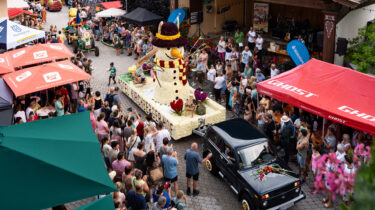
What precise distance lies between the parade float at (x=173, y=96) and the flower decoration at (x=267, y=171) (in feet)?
12.2

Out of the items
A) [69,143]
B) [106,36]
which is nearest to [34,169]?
[69,143]

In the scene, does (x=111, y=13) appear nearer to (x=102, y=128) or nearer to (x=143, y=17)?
(x=143, y=17)

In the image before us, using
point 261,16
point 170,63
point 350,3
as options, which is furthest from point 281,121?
point 261,16

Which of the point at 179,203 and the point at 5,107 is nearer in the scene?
the point at 179,203

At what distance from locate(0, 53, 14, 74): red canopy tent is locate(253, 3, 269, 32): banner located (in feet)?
48.6

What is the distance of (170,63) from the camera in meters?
14.3

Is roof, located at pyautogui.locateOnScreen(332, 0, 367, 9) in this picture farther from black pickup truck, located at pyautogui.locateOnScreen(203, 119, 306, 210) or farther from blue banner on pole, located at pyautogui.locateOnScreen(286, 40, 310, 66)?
black pickup truck, located at pyautogui.locateOnScreen(203, 119, 306, 210)

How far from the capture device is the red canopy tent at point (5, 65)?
13.5m

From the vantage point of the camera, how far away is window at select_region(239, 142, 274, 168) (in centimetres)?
994

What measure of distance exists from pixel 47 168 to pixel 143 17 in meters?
17.7

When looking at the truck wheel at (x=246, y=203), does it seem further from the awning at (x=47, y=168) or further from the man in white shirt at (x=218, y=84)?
the man in white shirt at (x=218, y=84)

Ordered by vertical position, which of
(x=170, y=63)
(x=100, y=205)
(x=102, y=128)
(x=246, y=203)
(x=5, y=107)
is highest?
(x=170, y=63)

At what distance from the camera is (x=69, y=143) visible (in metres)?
7.18

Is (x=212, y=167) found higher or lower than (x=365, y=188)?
lower
